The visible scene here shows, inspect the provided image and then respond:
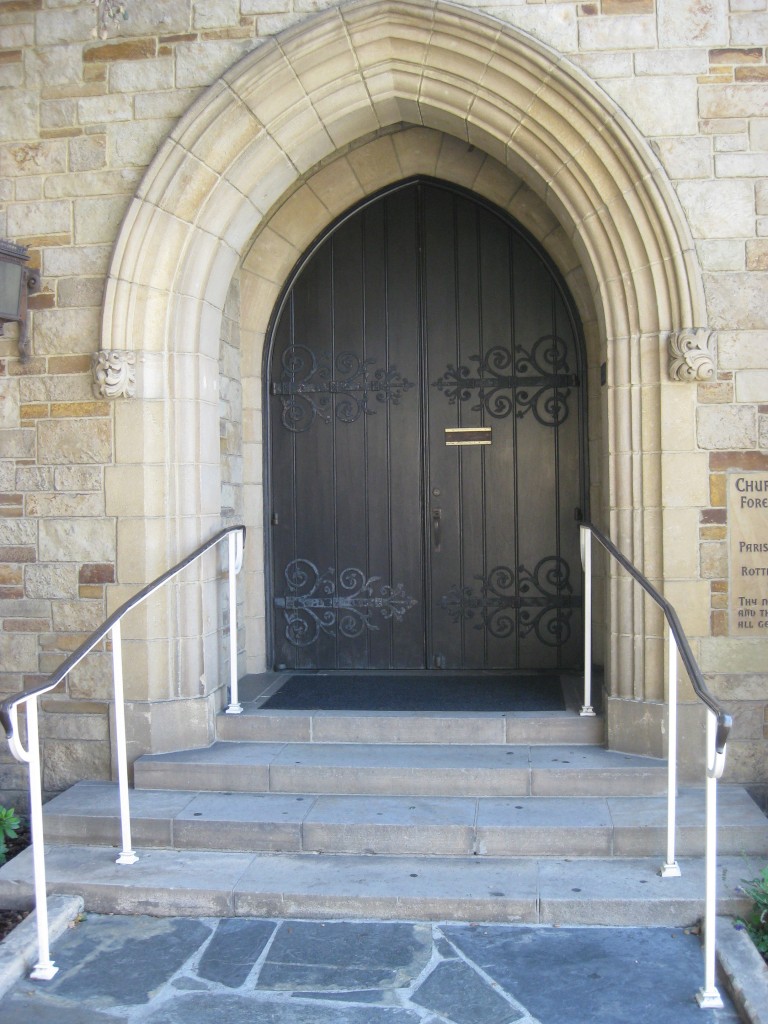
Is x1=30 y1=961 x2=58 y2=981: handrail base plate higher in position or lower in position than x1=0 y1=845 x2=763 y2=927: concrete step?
lower

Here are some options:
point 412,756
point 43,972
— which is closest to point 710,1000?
point 412,756

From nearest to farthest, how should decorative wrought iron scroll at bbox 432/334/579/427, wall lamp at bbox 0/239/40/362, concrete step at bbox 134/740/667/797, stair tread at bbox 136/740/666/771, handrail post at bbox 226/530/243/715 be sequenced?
1. concrete step at bbox 134/740/667/797
2. stair tread at bbox 136/740/666/771
3. wall lamp at bbox 0/239/40/362
4. handrail post at bbox 226/530/243/715
5. decorative wrought iron scroll at bbox 432/334/579/427

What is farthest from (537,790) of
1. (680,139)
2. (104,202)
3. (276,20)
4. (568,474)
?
(276,20)

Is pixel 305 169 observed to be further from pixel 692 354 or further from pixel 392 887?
pixel 392 887

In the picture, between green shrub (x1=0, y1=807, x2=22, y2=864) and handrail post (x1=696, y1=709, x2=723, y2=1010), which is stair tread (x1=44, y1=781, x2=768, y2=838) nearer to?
green shrub (x1=0, y1=807, x2=22, y2=864)

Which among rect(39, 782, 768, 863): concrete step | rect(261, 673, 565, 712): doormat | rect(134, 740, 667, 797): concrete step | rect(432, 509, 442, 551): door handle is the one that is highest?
rect(432, 509, 442, 551): door handle

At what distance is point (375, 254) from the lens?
5.73m

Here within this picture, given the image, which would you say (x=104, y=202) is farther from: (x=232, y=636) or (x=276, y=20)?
(x=232, y=636)

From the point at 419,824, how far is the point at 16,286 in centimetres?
300

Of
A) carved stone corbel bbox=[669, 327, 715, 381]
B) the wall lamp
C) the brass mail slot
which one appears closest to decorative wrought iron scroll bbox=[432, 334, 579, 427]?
the brass mail slot

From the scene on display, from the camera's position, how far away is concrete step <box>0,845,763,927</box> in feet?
11.4

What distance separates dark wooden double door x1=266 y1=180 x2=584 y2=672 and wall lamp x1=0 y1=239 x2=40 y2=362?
58.7 inches

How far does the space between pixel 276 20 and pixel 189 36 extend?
41 cm

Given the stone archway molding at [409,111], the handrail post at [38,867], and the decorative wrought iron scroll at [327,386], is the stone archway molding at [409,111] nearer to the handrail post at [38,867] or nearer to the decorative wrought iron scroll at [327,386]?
the decorative wrought iron scroll at [327,386]
